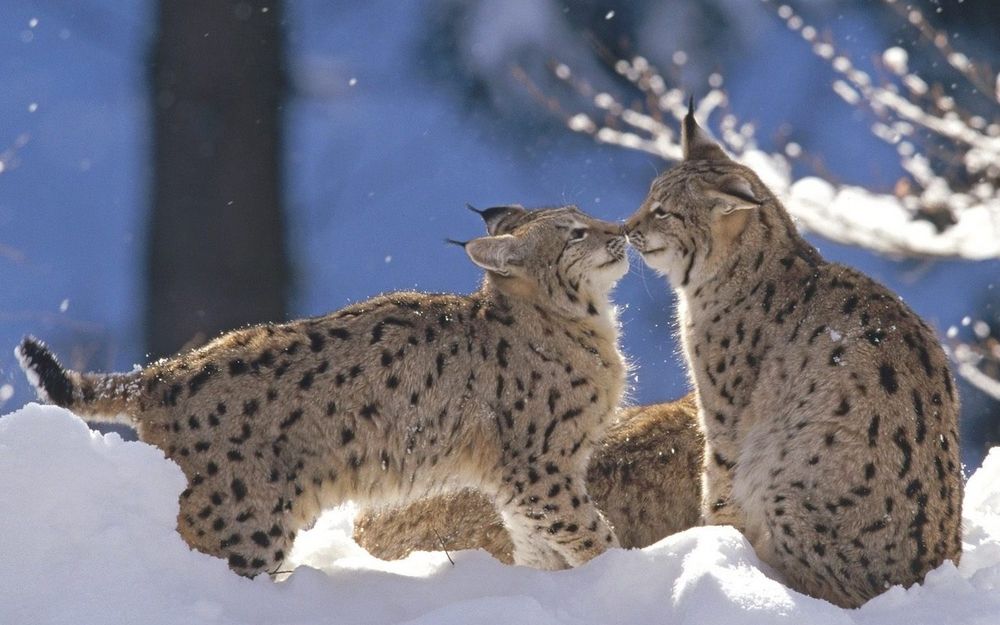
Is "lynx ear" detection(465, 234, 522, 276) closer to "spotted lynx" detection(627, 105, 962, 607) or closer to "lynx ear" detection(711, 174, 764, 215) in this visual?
"spotted lynx" detection(627, 105, 962, 607)

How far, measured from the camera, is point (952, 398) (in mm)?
5090

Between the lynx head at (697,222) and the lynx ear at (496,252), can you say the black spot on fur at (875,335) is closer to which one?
the lynx head at (697,222)

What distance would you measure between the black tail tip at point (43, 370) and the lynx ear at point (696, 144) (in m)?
3.03

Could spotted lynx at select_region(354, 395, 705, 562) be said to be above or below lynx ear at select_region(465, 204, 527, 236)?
below

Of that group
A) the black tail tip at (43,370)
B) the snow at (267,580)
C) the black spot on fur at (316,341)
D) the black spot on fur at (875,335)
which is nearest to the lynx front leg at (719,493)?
the snow at (267,580)

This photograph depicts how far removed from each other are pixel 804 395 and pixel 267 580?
2.02 metres

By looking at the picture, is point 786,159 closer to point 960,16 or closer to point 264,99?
point 960,16

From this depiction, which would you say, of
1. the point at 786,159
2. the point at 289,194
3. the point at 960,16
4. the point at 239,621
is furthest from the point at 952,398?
the point at 960,16

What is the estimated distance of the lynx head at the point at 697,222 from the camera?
5.87 metres

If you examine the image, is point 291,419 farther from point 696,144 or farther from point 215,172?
point 215,172

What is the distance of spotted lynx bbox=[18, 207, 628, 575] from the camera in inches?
185

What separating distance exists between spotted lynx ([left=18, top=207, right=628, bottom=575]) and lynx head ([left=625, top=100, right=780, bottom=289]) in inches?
6.7

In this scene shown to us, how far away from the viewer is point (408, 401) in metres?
5.19

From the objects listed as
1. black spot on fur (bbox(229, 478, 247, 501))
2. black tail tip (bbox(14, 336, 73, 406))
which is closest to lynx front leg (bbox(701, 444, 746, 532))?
black spot on fur (bbox(229, 478, 247, 501))
